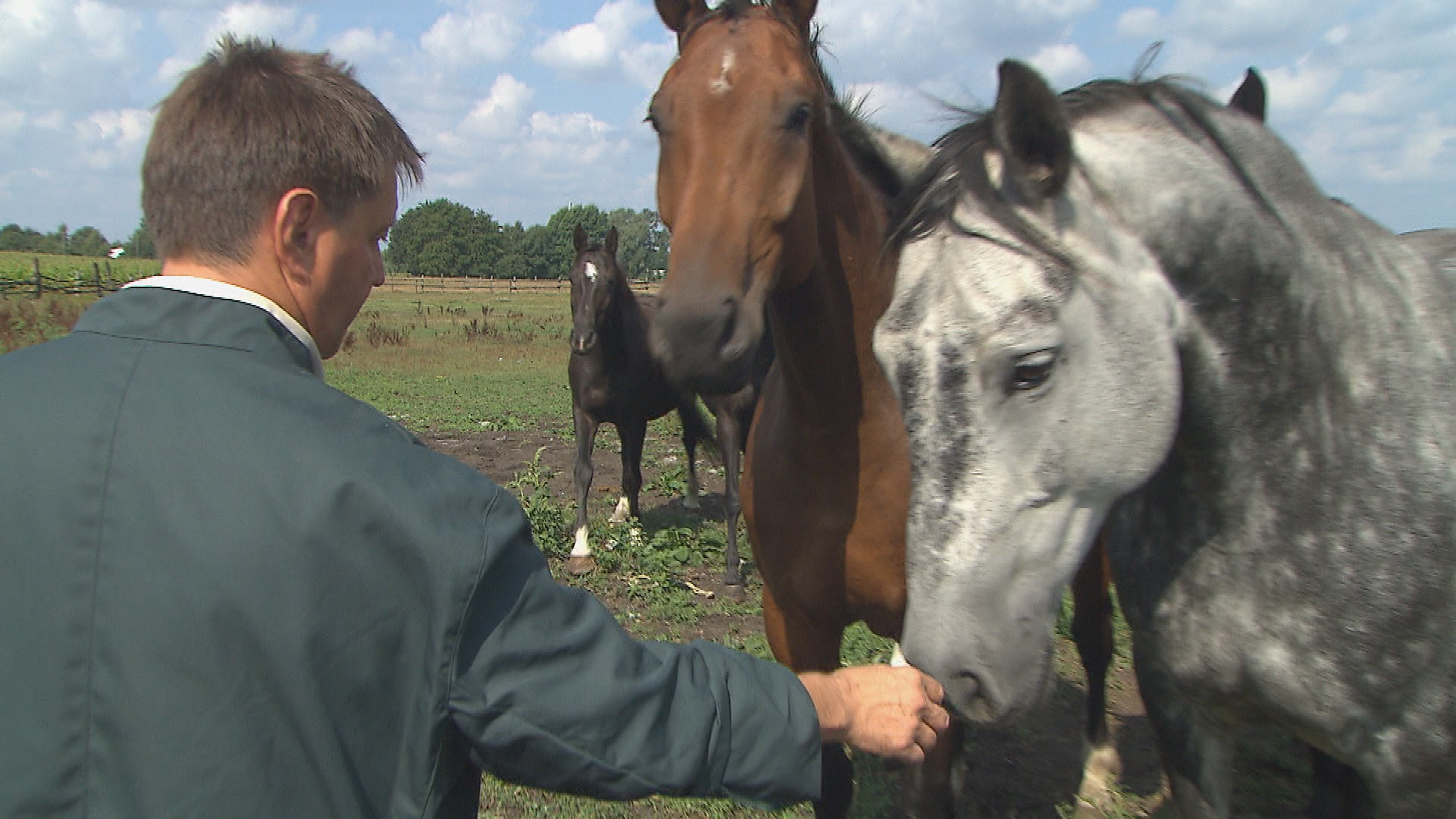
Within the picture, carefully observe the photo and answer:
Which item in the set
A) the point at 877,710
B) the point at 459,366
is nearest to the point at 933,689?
the point at 877,710

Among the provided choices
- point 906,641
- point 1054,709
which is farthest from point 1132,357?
point 1054,709

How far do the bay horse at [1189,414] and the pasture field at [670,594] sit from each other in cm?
35

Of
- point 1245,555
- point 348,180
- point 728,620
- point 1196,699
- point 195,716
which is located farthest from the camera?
point 728,620

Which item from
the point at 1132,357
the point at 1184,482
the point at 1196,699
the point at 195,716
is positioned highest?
the point at 1132,357

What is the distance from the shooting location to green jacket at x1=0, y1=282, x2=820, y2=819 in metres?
1.06

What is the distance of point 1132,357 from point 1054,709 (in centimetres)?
330

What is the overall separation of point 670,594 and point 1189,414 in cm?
463

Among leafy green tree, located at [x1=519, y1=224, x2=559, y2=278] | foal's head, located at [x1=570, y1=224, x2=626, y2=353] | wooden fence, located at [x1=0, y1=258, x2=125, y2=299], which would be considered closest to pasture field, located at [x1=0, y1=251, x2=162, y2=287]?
wooden fence, located at [x1=0, y1=258, x2=125, y2=299]

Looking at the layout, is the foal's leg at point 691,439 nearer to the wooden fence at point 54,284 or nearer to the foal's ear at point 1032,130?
the foal's ear at point 1032,130

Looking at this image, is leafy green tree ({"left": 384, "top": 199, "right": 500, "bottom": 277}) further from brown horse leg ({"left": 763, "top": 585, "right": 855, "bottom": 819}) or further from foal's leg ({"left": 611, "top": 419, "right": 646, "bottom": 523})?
brown horse leg ({"left": 763, "top": 585, "right": 855, "bottom": 819})

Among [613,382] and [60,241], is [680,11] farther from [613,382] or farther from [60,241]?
[60,241]

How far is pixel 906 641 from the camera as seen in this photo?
5.73 ft

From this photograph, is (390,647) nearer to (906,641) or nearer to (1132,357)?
(906,641)

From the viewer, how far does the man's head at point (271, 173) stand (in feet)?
4.17
